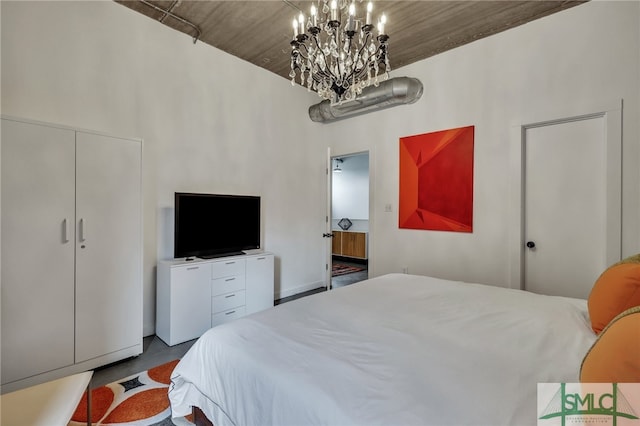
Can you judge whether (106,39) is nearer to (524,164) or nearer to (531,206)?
(524,164)

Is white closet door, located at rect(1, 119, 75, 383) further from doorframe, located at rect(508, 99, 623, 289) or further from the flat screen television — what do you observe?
doorframe, located at rect(508, 99, 623, 289)

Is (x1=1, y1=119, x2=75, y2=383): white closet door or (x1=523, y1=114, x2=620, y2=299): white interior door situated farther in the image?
(x1=523, y1=114, x2=620, y2=299): white interior door

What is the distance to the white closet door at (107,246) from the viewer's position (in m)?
2.29

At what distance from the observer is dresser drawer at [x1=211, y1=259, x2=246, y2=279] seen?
311 cm

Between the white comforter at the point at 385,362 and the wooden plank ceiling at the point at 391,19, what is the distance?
8.84 feet

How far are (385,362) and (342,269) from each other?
519 centimetres

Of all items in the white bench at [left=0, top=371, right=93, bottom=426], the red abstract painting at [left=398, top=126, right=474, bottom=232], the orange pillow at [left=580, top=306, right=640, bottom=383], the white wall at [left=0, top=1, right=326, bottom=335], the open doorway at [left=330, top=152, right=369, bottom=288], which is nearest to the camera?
the orange pillow at [left=580, top=306, right=640, bottom=383]

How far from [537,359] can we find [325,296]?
1.18 metres

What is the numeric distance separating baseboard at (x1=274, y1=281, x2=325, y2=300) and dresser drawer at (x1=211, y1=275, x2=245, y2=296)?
3.34 ft

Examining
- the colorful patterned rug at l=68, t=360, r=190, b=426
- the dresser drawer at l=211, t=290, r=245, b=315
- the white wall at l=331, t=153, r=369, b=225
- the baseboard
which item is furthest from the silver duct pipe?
the colorful patterned rug at l=68, t=360, r=190, b=426

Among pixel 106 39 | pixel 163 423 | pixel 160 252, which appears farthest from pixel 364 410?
pixel 106 39

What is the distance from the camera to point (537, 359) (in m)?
1.16

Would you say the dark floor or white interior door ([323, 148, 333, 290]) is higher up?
white interior door ([323, 148, 333, 290])

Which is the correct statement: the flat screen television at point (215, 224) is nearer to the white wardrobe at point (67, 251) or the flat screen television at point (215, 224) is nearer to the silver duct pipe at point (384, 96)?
the white wardrobe at point (67, 251)
